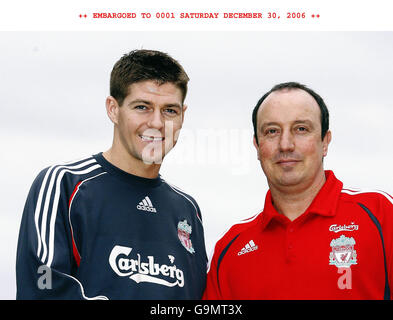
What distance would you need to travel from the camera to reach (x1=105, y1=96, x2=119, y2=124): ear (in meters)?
4.65

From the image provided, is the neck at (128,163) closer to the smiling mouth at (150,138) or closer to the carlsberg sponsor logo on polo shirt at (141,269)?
the smiling mouth at (150,138)

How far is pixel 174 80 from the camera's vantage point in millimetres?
4633

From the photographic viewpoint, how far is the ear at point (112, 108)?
4.65m

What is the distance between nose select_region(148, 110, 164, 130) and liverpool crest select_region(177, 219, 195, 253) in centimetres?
97

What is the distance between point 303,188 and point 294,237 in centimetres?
52

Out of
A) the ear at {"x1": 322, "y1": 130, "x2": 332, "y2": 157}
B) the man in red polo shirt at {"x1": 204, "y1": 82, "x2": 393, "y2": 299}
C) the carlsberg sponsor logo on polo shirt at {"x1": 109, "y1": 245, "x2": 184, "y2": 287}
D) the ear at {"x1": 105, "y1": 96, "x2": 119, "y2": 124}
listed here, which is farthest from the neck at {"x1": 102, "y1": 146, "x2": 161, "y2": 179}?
the ear at {"x1": 322, "y1": 130, "x2": 332, "y2": 157}

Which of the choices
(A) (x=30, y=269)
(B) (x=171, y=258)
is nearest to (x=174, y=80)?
(B) (x=171, y=258)

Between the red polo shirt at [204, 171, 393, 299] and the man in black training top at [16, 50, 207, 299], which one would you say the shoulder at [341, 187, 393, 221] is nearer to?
the red polo shirt at [204, 171, 393, 299]

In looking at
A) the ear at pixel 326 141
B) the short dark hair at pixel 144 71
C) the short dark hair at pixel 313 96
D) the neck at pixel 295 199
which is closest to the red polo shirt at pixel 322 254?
the neck at pixel 295 199

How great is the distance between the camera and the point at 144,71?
4.56 meters

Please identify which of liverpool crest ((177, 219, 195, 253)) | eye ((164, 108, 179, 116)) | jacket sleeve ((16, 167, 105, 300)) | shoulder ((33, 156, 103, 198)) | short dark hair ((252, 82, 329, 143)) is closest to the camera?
jacket sleeve ((16, 167, 105, 300))

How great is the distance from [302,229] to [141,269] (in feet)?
4.77
